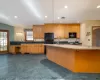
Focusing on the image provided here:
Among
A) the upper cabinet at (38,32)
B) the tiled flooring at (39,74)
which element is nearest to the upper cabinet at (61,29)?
the upper cabinet at (38,32)

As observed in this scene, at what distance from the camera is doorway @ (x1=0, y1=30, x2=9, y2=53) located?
10191 mm

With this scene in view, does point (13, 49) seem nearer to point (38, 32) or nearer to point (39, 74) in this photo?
point (38, 32)

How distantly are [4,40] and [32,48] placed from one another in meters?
2.71

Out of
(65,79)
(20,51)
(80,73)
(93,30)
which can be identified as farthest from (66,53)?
(20,51)

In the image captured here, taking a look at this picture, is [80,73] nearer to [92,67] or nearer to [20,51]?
[92,67]

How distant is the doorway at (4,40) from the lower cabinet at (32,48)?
5.42 ft

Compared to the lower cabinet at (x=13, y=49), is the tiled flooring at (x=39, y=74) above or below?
below

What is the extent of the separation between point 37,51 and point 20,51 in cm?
183

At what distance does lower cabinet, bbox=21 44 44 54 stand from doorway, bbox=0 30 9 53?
1653 mm

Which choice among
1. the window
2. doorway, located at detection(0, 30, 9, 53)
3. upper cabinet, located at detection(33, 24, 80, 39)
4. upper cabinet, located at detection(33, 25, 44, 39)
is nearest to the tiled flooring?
upper cabinet, located at detection(33, 24, 80, 39)

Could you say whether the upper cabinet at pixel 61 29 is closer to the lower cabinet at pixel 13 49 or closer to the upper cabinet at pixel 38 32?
the upper cabinet at pixel 38 32

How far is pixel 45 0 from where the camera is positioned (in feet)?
14.6

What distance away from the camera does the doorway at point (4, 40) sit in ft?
33.4

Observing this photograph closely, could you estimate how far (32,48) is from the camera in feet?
31.9
